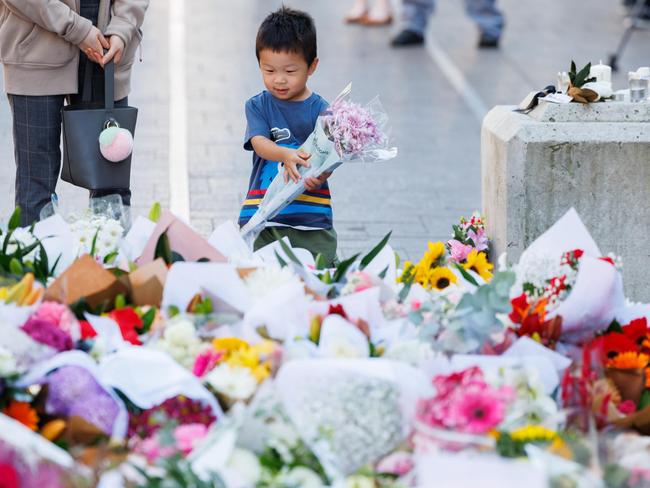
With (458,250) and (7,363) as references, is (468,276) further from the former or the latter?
(7,363)

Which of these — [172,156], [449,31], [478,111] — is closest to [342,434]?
[172,156]

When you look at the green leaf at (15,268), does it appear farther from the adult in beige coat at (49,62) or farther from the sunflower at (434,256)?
the adult in beige coat at (49,62)

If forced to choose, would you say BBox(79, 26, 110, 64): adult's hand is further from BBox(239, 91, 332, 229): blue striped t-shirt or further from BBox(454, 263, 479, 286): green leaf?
BBox(454, 263, 479, 286): green leaf

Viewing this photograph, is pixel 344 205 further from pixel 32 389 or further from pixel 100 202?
pixel 32 389

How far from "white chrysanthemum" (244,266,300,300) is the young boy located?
1.37m

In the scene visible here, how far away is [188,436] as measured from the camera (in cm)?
230

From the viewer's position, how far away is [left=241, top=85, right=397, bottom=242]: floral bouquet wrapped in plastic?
Result: 3990 mm

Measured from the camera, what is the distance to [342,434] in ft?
7.46

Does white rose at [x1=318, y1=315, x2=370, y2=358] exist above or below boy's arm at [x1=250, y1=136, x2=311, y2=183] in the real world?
below

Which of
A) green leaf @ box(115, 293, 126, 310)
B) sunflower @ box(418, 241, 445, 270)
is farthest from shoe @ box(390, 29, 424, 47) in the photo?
green leaf @ box(115, 293, 126, 310)

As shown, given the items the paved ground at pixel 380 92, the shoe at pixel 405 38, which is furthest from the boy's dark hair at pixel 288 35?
the shoe at pixel 405 38

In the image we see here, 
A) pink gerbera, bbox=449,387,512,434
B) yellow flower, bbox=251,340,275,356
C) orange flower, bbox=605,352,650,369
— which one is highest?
yellow flower, bbox=251,340,275,356

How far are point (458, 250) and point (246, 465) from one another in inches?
93.1

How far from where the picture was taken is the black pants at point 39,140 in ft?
16.2
